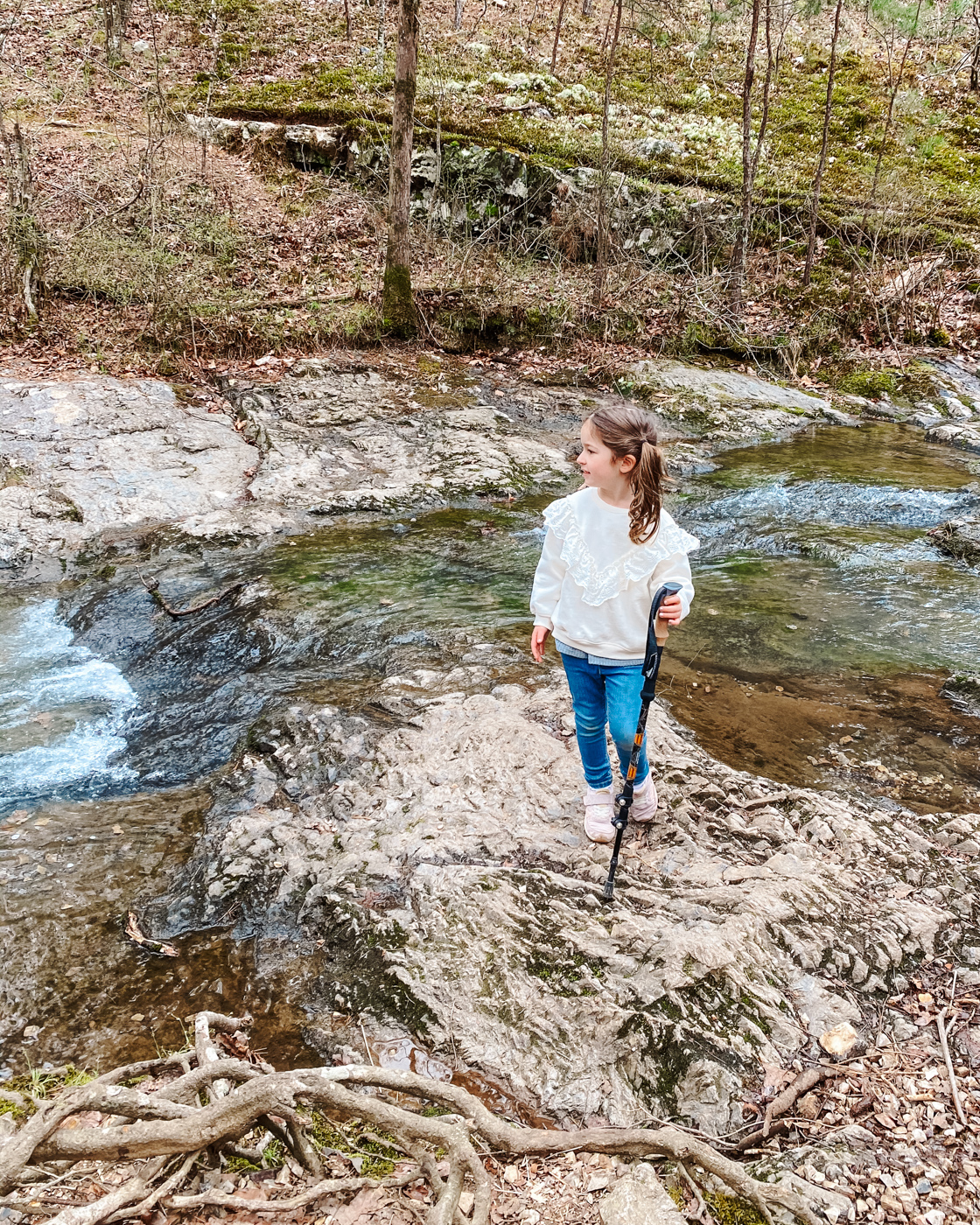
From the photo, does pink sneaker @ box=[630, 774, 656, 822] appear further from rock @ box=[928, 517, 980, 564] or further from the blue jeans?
rock @ box=[928, 517, 980, 564]

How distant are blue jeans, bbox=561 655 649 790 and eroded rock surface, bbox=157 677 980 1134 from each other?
0.31 meters

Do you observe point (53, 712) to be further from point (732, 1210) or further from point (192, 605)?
point (732, 1210)

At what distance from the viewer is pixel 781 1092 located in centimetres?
235

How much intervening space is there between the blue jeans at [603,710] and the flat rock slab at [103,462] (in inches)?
201

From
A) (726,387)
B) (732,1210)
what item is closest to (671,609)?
(732,1210)

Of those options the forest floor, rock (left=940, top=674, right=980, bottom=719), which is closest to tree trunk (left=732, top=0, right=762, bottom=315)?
the forest floor

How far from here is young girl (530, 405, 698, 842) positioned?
→ 9.63 feet

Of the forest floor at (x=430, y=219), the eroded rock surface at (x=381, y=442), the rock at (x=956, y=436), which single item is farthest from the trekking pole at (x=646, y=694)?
the rock at (x=956, y=436)

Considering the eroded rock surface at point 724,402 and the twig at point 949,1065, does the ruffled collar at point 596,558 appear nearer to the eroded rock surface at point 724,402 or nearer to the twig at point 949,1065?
the twig at point 949,1065

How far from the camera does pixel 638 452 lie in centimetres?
291

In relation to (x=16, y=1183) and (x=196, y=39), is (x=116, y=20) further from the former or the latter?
(x=16, y=1183)

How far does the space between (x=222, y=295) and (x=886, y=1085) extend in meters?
11.2

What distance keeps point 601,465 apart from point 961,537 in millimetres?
5195

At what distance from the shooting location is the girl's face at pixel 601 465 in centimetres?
294
